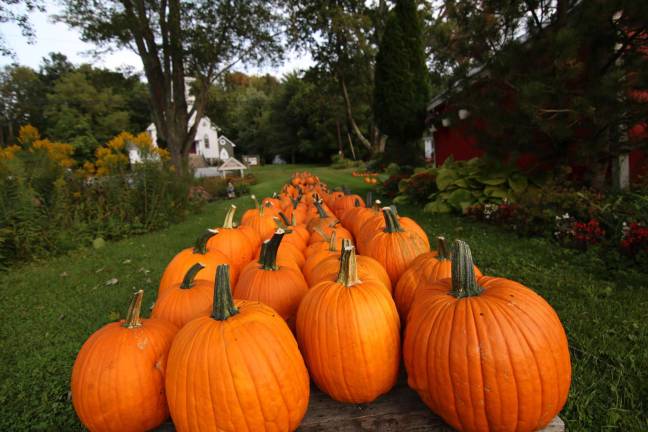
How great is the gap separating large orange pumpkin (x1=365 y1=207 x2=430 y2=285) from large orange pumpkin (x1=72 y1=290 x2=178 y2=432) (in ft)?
3.75

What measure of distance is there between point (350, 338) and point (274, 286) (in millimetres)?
495

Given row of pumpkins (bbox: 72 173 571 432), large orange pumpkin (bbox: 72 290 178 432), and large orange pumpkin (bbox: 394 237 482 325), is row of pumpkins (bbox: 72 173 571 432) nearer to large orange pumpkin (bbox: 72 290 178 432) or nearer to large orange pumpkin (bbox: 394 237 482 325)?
large orange pumpkin (bbox: 72 290 178 432)

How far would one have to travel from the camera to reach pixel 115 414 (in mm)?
1057


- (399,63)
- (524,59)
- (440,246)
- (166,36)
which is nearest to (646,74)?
(524,59)

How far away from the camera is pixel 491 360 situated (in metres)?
0.97

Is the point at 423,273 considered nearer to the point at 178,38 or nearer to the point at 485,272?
the point at 485,272

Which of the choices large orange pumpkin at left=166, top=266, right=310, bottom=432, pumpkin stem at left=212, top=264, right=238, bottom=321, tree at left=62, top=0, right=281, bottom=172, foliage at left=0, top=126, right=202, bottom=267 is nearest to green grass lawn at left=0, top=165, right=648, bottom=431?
foliage at left=0, top=126, right=202, bottom=267

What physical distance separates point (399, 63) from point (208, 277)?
1218 cm

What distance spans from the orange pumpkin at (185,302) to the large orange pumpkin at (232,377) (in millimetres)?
373

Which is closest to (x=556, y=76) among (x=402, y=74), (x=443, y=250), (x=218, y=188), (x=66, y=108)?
(x=443, y=250)

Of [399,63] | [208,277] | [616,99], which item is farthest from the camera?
[399,63]

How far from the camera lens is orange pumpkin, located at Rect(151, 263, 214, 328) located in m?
1.38

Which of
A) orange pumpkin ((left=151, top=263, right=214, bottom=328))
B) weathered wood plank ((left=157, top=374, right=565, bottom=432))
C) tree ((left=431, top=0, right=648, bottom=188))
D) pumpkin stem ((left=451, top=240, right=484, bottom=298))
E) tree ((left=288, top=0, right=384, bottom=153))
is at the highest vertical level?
tree ((left=288, top=0, right=384, bottom=153))

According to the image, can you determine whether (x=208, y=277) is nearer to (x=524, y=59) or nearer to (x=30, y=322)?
(x=30, y=322)
